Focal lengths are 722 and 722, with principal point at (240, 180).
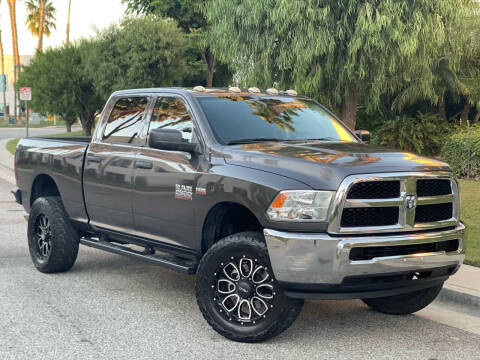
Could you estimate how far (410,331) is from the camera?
5969mm

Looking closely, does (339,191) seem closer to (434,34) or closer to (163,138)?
(163,138)

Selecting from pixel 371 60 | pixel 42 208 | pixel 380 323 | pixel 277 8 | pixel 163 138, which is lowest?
pixel 380 323

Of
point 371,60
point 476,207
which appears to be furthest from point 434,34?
point 476,207

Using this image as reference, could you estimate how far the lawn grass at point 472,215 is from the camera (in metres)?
8.33

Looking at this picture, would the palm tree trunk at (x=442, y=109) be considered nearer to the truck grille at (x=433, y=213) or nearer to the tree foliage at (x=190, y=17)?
the tree foliage at (x=190, y=17)

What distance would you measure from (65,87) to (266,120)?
35645mm

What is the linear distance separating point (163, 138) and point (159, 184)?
561 millimetres

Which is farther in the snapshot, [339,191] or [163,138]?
[163,138]

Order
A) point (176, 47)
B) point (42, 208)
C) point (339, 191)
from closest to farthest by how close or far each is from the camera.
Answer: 1. point (339, 191)
2. point (42, 208)
3. point (176, 47)

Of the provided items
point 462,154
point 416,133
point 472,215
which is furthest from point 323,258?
point 416,133

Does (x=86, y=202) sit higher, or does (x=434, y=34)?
(x=434, y=34)

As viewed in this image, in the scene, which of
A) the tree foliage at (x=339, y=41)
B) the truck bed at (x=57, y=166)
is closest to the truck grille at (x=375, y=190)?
the truck bed at (x=57, y=166)

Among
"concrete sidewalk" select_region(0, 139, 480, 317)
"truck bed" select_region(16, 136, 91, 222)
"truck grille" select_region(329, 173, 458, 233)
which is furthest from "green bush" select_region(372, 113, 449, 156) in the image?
"truck grille" select_region(329, 173, 458, 233)

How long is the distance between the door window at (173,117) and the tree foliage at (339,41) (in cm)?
957
